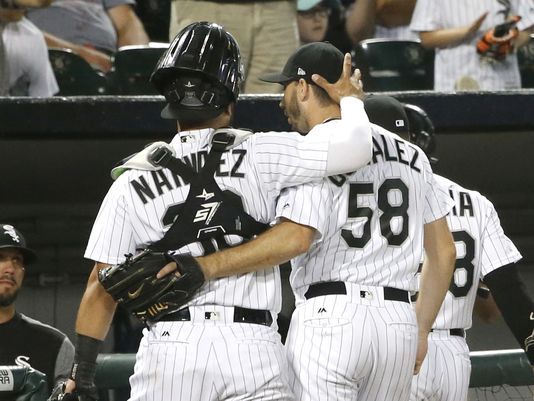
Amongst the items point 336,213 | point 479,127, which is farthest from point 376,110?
point 479,127

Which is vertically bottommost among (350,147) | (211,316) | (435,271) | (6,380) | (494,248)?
(6,380)

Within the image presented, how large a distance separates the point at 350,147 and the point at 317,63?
1.39 feet

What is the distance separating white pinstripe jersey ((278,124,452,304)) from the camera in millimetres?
3488

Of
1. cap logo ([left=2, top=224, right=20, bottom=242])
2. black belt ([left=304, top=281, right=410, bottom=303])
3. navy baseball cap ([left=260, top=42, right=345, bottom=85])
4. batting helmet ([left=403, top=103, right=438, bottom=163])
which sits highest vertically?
navy baseball cap ([left=260, top=42, right=345, bottom=85])

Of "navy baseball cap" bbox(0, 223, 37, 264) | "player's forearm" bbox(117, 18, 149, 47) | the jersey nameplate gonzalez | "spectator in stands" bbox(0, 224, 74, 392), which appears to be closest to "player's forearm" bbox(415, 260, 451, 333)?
the jersey nameplate gonzalez

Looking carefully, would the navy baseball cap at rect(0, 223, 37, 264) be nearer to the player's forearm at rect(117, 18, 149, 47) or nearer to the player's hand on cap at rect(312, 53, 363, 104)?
the player's forearm at rect(117, 18, 149, 47)

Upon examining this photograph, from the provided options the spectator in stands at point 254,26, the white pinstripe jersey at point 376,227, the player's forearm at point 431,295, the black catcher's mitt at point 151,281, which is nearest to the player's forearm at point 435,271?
the player's forearm at point 431,295

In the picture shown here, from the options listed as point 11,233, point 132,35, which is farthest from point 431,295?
point 132,35

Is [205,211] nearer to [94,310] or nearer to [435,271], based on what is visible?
[94,310]

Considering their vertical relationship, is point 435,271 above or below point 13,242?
above

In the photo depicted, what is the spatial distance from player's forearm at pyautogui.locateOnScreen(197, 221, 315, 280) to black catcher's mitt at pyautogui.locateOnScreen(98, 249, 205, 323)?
5 centimetres

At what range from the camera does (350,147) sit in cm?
329

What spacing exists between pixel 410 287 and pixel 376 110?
821mm

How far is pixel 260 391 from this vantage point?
3.13 metres
